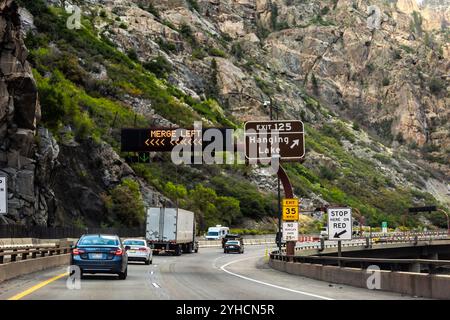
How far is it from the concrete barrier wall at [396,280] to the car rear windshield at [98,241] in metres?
7.98

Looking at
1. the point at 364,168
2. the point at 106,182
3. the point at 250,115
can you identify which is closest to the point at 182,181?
the point at 106,182

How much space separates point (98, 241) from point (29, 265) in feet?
17.1

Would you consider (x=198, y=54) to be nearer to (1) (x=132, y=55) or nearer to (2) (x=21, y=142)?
(1) (x=132, y=55)

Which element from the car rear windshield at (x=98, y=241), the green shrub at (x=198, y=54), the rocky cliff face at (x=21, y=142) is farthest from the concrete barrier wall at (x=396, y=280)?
the green shrub at (x=198, y=54)

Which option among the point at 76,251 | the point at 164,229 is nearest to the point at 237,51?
the point at 164,229

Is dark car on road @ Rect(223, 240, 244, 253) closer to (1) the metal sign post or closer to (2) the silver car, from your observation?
(2) the silver car

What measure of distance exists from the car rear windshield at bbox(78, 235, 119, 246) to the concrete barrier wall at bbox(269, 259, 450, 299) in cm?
798

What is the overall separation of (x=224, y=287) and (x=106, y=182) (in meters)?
62.7

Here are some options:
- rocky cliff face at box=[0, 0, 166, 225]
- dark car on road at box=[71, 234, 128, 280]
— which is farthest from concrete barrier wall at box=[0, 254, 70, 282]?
rocky cliff face at box=[0, 0, 166, 225]

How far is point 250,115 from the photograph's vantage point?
160000 mm

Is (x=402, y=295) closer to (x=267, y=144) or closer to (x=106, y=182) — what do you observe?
(x=267, y=144)

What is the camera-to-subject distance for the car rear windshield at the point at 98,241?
80.8ft

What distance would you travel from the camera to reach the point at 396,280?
20.8 meters
